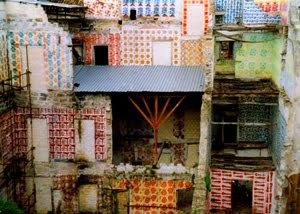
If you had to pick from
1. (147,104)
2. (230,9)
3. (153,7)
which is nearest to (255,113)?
(230,9)

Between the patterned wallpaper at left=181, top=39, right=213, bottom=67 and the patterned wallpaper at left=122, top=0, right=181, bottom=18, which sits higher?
the patterned wallpaper at left=122, top=0, right=181, bottom=18

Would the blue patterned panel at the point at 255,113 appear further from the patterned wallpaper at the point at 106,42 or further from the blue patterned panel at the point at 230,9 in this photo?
the patterned wallpaper at the point at 106,42

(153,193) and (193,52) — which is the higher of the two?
(193,52)

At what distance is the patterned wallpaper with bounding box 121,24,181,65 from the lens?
22.8m

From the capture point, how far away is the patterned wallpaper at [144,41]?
2284 centimetres

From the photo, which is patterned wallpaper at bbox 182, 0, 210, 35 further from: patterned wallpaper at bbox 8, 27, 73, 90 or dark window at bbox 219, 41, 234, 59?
patterned wallpaper at bbox 8, 27, 73, 90

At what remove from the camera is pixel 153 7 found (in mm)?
22719

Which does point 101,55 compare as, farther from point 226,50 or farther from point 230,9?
point 230,9

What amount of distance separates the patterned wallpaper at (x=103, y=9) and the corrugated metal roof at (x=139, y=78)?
2324 mm

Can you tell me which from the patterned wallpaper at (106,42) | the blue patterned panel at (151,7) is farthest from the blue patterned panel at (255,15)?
the patterned wallpaper at (106,42)

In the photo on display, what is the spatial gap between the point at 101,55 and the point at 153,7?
329 centimetres

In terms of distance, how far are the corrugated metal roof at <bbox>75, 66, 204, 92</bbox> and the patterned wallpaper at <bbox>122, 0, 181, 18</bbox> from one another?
242cm

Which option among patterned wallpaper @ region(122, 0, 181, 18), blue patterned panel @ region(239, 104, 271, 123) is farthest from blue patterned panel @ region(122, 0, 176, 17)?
blue patterned panel @ region(239, 104, 271, 123)

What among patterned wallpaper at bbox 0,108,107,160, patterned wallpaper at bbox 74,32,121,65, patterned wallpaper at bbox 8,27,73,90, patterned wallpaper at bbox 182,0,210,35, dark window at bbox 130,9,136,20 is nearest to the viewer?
patterned wallpaper at bbox 8,27,73,90
